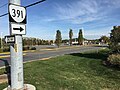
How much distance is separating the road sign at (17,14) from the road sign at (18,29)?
12cm

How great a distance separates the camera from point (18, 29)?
201 inches

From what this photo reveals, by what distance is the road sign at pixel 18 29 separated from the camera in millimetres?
4969

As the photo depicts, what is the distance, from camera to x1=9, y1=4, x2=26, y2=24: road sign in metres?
4.90

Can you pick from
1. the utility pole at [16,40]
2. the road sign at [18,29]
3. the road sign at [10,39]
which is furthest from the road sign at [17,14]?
the road sign at [10,39]

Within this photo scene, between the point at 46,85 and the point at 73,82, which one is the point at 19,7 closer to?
the point at 46,85

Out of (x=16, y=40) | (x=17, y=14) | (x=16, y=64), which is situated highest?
(x=17, y=14)

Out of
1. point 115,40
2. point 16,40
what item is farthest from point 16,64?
point 115,40

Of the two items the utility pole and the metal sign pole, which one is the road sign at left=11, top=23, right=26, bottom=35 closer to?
the utility pole

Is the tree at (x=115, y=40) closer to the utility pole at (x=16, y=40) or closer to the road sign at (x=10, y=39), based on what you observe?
the utility pole at (x=16, y=40)

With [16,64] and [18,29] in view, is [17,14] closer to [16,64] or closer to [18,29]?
[18,29]

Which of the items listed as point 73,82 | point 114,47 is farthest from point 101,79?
point 114,47

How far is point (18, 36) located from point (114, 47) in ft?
39.7

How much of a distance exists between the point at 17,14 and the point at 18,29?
1.46 feet

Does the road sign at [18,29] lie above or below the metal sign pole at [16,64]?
above
